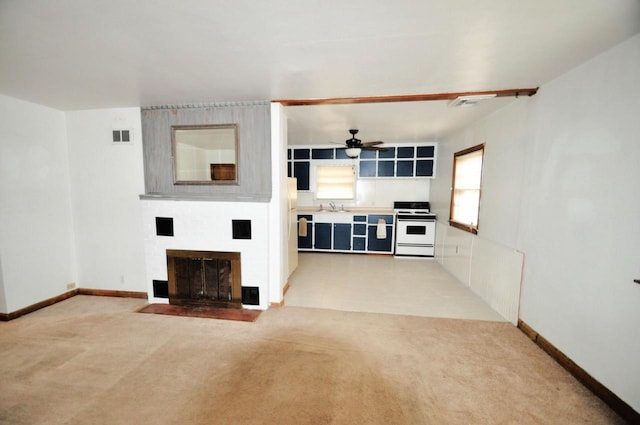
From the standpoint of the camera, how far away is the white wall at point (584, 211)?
65.5 inches

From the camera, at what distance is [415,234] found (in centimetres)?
528

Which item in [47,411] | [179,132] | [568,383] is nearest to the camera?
[47,411]

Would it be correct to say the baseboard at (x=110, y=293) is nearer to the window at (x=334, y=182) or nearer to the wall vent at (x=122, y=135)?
the wall vent at (x=122, y=135)

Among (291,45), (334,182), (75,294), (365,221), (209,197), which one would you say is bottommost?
(75,294)

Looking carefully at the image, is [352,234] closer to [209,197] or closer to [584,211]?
[209,197]

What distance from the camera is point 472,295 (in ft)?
11.6

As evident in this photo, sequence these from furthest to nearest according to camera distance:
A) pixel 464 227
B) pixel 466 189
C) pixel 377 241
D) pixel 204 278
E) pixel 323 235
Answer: pixel 323 235 < pixel 377 241 < pixel 466 189 < pixel 464 227 < pixel 204 278

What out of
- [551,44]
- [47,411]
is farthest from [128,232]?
[551,44]

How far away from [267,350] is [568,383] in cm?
242

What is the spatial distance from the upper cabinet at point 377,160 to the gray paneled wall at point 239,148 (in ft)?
9.55

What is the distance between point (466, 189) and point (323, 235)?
2935 mm

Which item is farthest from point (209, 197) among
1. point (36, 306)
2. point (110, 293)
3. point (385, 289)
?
point (385, 289)

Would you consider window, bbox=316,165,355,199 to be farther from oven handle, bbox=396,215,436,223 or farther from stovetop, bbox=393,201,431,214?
oven handle, bbox=396,215,436,223

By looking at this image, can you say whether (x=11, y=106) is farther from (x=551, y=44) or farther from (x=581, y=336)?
(x=581, y=336)
